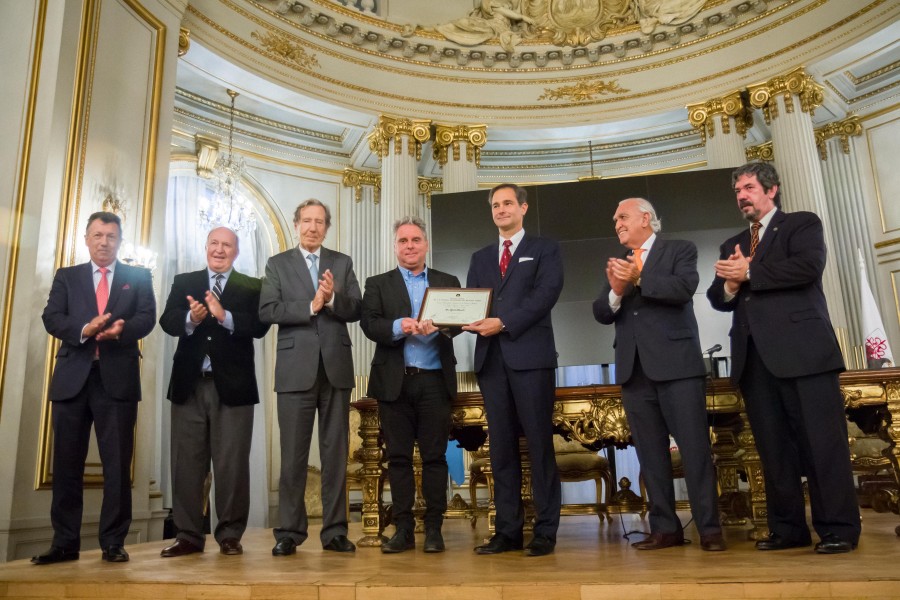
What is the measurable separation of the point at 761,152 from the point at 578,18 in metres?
2.86

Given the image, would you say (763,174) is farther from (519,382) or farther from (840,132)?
(840,132)

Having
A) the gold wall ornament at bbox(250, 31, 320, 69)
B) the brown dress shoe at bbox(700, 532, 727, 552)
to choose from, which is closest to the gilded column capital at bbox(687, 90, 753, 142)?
the gold wall ornament at bbox(250, 31, 320, 69)

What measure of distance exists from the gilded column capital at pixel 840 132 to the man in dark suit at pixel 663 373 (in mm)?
7095

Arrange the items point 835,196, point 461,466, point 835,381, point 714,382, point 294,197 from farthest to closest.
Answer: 1. point 294,197
2. point 835,196
3. point 461,466
4. point 714,382
5. point 835,381

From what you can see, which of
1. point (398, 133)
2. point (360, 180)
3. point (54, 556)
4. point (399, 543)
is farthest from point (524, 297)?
point (360, 180)

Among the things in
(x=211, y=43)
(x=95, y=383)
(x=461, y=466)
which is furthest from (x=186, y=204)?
(x=95, y=383)

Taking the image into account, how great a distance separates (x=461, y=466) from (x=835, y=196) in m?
5.46

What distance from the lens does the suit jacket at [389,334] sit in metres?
3.21

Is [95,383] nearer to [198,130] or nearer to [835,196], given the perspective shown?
[198,130]

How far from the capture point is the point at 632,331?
9.95 ft

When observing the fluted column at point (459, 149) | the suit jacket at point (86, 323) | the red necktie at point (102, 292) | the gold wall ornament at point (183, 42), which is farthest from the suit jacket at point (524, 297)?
the fluted column at point (459, 149)

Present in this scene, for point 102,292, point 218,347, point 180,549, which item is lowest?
point 180,549

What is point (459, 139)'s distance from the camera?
8781 mm

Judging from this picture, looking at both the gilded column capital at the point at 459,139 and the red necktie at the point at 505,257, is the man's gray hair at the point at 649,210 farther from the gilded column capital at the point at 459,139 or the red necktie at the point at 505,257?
the gilded column capital at the point at 459,139
